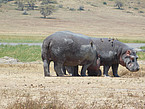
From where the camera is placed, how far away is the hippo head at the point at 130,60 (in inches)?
638

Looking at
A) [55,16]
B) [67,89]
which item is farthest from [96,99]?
[55,16]

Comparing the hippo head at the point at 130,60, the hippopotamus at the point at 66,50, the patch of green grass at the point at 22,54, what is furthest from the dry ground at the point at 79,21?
the hippopotamus at the point at 66,50

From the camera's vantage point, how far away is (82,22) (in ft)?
296

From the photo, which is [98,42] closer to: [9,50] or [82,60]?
[82,60]

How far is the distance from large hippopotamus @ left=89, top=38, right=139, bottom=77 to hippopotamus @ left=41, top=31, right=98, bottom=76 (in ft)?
2.04

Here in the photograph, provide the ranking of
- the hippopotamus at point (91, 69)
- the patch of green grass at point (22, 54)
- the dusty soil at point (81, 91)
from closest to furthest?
the dusty soil at point (81, 91), the hippopotamus at point (91, 69), the patch of green grass at point (22, 54)

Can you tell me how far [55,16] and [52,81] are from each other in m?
88.0

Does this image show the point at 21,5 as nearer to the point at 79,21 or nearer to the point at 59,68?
the point at 79,21

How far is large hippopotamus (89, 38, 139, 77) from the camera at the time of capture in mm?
16344

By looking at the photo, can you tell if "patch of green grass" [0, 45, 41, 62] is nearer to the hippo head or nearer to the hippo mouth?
the hippo head

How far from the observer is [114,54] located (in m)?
16.7

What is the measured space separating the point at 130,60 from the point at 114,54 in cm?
79

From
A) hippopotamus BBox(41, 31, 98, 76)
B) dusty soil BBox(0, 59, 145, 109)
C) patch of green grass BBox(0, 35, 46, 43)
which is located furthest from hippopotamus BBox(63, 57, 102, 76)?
patch of green grass BBox(0, 35, 46, 43)

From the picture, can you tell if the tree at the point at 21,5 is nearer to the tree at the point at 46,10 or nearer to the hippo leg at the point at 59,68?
the tree at the point at 46,10
